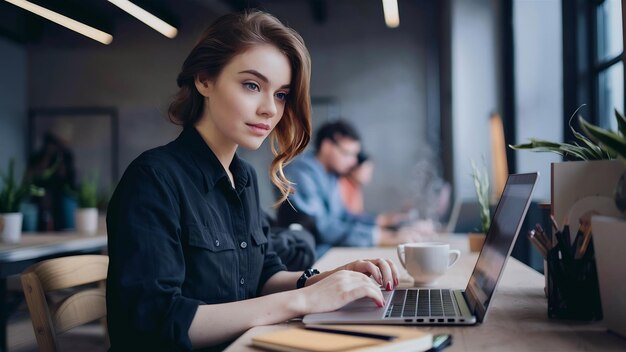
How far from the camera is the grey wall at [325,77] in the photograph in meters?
8.20

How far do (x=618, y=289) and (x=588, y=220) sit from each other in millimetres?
210

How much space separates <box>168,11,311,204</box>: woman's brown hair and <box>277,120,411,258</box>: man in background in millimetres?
1952

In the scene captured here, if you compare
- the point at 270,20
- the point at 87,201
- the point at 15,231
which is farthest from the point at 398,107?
the point at 270,20

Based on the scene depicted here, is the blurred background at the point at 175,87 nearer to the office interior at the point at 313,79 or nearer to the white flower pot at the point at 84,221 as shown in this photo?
the office interior at the point at 313,79

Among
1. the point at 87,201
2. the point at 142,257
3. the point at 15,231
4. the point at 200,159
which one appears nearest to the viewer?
the point at 142,257

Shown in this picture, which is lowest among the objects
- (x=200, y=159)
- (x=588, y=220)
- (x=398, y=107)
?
(x=588, y=220)

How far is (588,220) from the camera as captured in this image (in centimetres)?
113

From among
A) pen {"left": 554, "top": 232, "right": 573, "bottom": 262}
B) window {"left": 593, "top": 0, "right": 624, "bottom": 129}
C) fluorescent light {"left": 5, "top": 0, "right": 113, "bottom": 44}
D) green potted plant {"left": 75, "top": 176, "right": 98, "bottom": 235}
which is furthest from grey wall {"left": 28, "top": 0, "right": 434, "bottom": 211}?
pen {"left": 554, "top": 232, "right": 573, "bottom": 262}

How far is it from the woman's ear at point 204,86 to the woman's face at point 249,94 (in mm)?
20

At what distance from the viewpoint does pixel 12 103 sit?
8484 mm

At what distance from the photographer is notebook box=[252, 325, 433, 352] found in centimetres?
81

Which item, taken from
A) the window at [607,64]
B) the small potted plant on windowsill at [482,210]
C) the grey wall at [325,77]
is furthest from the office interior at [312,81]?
the small potted plant on windowsill at [482,210]

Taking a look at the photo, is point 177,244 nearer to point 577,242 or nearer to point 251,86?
point 251,86

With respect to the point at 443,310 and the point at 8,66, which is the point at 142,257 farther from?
the point at 8,66
